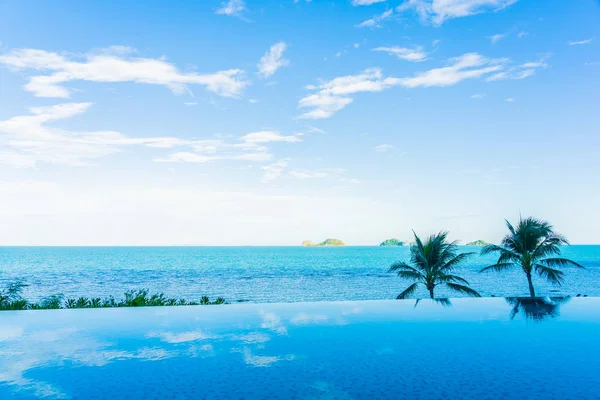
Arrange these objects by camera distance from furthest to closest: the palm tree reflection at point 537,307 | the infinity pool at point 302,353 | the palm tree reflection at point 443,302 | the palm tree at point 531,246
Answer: the palm tree at point 531,246, the palm tree reflection at point 443,302, the palm tree reflection at point 537,307, the infinity pool at point 302,353

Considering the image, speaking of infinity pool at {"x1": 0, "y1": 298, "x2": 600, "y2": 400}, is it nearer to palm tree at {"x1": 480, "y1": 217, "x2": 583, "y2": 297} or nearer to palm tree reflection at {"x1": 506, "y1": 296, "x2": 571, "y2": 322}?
palm tree reflection at {"x1": 506, "y1": 296, "x2": 571, "y2": 322}

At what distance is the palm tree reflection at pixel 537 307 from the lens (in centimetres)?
897

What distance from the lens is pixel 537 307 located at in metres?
9.99

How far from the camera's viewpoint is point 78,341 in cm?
681

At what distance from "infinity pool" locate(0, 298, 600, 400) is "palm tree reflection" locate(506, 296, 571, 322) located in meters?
0.08

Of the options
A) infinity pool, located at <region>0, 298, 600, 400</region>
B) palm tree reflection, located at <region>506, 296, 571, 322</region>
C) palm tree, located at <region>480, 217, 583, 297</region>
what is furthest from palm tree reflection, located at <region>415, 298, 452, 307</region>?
palm tree, located at <region>480, 217, 583, 297</region>

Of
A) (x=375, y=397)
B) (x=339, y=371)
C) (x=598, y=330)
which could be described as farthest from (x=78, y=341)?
(x=598, y=330)

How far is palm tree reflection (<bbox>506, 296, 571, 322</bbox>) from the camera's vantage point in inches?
353

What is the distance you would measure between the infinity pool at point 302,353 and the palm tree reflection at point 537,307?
0.08 metres

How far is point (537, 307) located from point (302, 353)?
7.39 meters

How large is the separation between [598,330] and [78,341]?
32.8 ft

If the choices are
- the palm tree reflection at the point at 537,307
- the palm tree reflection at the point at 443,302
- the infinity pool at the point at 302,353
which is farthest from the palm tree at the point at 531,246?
the infinity pool at the point at 302,353

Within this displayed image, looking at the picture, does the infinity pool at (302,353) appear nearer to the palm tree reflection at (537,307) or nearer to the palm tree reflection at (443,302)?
the palm tree reflection at (537,307)

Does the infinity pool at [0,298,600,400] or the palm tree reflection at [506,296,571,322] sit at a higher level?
the palm tree reflection at [506,296,571,322]
